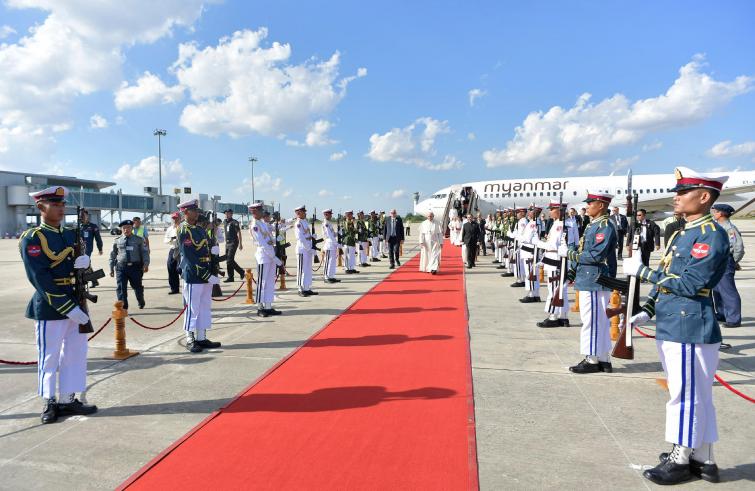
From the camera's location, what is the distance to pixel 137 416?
3.94 m

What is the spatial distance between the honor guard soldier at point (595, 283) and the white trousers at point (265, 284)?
5138 mm

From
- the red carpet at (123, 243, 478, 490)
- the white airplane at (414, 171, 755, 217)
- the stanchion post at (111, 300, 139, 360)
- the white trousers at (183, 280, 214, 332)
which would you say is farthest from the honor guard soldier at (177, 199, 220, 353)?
the white airplane at (414, 171, 755, 217)

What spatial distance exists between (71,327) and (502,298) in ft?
26.2

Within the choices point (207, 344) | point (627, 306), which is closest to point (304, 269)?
point (207, 344)

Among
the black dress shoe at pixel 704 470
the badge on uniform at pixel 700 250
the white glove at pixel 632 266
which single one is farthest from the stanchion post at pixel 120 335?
the badge on uniform at pixel 700 250

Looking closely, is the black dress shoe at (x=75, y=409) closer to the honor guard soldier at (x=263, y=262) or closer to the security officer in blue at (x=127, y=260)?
the honor guard soldier at (x=263, y=262)

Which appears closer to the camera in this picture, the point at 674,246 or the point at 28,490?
the point at 28,490

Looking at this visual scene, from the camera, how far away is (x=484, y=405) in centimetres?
411

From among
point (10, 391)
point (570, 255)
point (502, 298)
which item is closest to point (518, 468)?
point (570, 255)

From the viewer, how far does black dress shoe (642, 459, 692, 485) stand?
9.55 ft

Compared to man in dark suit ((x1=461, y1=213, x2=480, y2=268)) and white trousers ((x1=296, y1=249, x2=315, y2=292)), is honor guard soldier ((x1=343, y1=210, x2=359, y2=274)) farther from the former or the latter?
white trousers ((x1=296, y1=249, x2=315, y2=292))

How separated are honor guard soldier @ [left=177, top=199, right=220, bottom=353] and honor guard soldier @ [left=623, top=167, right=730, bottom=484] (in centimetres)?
509

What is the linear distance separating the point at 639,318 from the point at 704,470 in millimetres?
1074

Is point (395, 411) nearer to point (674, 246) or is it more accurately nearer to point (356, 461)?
point (356, 461)
